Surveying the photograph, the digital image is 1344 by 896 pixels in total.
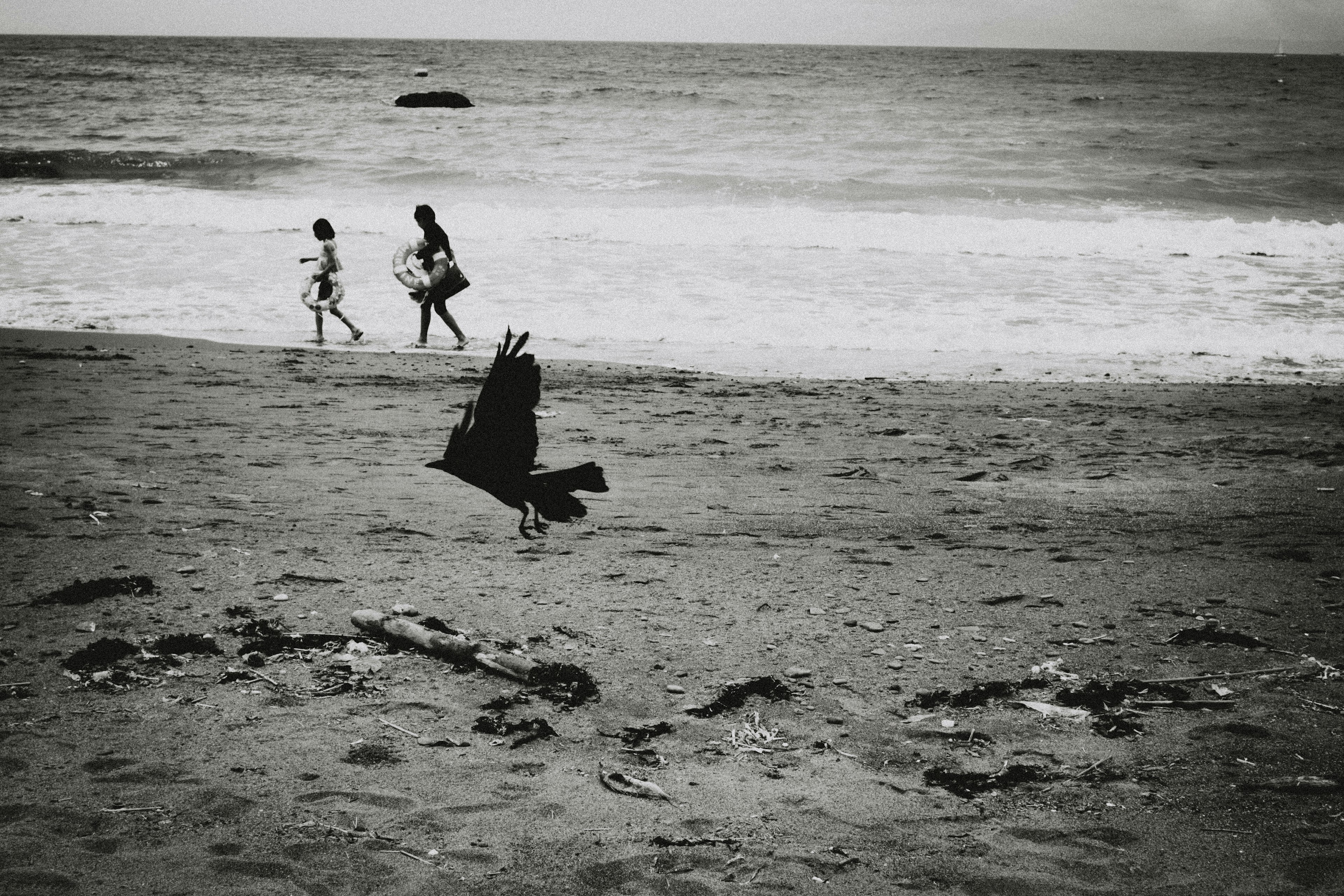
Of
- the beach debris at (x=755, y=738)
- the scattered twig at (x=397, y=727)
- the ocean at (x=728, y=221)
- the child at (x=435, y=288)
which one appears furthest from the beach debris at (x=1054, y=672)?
the child at (x=435, y=288)

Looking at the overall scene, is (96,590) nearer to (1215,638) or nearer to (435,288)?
(1215,638)

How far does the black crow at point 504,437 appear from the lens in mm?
2330

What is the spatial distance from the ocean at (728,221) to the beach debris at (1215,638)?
4.81m

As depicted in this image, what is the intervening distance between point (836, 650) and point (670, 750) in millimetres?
887

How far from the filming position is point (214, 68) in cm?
5253

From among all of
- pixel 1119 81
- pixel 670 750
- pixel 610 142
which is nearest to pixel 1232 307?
pixel 670 750

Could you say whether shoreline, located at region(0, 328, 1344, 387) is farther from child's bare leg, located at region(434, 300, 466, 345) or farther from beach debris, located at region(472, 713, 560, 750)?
beach debris, located at region(472, 713, 560, 750)

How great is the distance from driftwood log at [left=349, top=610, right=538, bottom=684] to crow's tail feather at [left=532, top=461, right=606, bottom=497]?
1.82 feet

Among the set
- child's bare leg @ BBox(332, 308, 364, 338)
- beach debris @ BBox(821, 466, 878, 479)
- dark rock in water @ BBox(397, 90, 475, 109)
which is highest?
dark rock in water @ BBox(397, 90, 475, 109)

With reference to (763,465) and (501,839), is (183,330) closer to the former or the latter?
(763,465)

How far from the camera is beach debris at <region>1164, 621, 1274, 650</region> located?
339 centimetres

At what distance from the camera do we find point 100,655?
10.2ft

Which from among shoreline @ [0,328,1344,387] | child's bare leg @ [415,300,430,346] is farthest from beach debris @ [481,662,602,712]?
child's bare leg @ [415,300,430,346]

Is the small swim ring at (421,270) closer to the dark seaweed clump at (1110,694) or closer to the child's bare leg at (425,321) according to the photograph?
the child's bare leg at (425,321)
